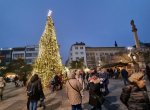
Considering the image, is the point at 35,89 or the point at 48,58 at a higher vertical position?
the point at 48,58

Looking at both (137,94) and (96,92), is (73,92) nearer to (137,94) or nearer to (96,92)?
(96,92)

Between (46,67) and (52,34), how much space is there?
11.5ft

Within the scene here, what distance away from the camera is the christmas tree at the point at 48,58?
22.4 meters

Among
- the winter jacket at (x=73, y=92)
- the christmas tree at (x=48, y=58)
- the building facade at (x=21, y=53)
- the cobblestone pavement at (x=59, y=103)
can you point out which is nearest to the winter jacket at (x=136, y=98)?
the winter jacket at (x=73, y=92)

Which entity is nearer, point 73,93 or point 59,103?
point 73,93

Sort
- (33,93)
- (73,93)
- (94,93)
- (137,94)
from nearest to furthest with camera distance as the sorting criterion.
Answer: (137,94) → (73,93) → (94,93) → (33,93)

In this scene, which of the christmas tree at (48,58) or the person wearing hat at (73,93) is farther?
the christmas tree at (48,58)

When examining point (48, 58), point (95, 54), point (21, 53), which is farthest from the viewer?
point (95, 54)

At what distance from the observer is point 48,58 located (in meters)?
22.8

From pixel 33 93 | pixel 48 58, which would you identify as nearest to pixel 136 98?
pixel 33 93

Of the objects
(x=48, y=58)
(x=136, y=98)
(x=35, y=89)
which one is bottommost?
(x=136, y=98)

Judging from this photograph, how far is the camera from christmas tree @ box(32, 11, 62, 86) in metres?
22.4

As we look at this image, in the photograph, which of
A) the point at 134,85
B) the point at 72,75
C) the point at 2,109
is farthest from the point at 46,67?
the point at 134,85

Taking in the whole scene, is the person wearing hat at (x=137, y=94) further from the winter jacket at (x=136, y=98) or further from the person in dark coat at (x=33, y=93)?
the person in dark coat at (x=33, y=93)
